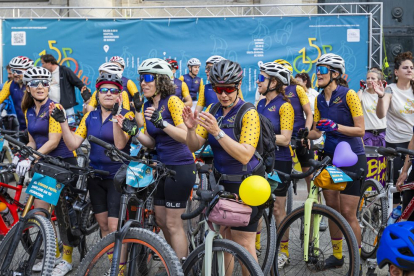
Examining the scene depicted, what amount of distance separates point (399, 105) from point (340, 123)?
1419 millimetres

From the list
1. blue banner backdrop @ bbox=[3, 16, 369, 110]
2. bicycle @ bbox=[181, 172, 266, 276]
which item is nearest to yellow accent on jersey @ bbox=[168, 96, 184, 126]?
bicycle @ bbox=[181, 172, 266, 276]

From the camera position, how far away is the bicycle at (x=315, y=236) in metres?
4.79

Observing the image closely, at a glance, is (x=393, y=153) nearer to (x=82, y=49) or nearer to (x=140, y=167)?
(x=140, y=167)

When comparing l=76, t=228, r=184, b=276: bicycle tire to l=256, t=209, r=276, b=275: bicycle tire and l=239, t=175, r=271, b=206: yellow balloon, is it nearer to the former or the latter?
l=239, t=175, r=271, b=206: yellow balloon

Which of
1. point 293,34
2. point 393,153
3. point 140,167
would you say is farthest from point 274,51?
point 140,167

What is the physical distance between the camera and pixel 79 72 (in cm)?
1229

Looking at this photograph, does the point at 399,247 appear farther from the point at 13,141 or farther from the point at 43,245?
the point at 13,141

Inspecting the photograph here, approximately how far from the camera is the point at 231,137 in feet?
14.0

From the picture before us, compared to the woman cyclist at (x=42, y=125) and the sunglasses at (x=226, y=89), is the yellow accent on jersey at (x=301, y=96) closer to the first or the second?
the sunglasses at (x=226, y=89)

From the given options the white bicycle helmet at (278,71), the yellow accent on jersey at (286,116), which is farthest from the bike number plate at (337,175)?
the white bicycle helmet at (278,71)

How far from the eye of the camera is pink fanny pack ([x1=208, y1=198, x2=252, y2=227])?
3.90 m

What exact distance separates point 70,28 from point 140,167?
8.63 metres

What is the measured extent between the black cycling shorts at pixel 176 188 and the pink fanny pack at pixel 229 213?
3.61 ft

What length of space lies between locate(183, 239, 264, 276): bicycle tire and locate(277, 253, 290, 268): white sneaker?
159cm
